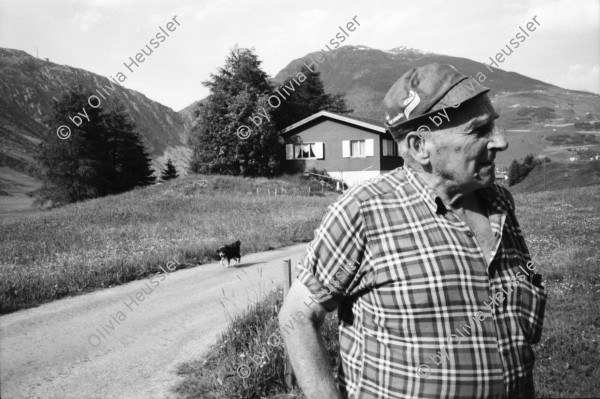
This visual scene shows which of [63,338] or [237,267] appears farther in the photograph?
[237,267]

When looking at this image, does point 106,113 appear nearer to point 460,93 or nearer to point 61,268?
point 61,268

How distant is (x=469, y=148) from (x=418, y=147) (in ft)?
0.75

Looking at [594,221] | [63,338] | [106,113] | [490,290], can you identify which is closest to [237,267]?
[63,338]

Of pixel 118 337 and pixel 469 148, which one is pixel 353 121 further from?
pixel 469 148

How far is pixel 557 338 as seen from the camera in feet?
17.7

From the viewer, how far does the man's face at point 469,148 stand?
2057 millimetres

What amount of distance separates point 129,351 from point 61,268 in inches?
207

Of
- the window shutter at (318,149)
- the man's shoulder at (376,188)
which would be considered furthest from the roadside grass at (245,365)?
the window shutter at (318,149)

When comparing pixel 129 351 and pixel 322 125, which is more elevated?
pixel 322 125

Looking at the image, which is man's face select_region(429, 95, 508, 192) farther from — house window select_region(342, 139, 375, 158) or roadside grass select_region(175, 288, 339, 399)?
house window select_region(342, 139, 375, 158)

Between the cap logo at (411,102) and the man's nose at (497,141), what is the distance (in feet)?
1.29

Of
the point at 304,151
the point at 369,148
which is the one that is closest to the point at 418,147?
the point at 369,148

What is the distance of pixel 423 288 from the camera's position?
5.93ft

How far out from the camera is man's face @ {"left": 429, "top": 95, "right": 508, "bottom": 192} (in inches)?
81.0
